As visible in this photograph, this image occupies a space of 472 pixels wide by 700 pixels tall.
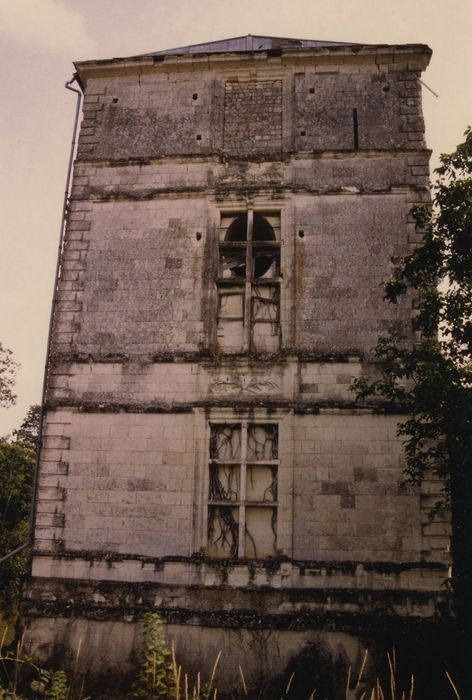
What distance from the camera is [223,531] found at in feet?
30.9

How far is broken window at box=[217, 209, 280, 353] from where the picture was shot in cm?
1016

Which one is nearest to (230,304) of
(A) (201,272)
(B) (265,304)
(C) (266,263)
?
(B) (265,304)

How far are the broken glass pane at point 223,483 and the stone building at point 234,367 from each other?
0.03 m

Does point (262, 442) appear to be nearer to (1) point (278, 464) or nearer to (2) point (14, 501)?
(1) point (278, 464)

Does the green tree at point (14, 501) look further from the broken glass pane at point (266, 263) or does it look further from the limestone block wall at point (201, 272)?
the broken glass pane at point (266, 263)

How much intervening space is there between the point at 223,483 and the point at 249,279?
3252 millimetres

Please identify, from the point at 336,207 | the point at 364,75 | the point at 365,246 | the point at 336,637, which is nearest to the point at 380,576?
the point at 336,637

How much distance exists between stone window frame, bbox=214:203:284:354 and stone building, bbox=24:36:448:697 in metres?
0.04

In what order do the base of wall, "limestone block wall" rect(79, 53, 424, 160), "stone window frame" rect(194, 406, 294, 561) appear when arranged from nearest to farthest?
the base of wall < "stone window frame" rect(194, 406, 294, 561) < "limestone block wall" rect(79, 53, 424, 160)

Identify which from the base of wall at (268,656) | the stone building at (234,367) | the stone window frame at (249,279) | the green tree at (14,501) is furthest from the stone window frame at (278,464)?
the green tree at (14,501)

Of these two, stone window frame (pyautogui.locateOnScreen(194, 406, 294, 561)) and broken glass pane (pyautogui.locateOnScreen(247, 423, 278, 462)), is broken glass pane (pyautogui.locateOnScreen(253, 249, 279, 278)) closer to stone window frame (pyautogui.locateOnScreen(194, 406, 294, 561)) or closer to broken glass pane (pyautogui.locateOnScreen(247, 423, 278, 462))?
stone window frame (pyautogui.locateOnScreen(194, 406, 294, 561))

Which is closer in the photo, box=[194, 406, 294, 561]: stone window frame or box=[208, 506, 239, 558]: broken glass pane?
box=[194, 406, 294, 561]: stone window frame

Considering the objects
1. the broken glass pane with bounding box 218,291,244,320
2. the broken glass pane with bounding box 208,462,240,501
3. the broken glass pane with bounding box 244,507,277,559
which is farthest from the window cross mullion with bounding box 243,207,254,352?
the broken glass pane with bounding box 244,507,277,559

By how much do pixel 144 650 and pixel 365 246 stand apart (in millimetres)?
6674
